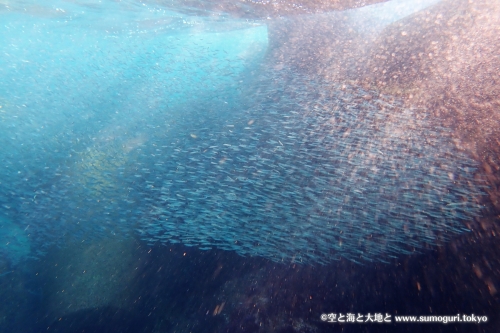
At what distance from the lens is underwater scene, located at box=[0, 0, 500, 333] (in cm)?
450

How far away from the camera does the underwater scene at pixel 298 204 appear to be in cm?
450

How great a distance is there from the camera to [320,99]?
27.7 feet

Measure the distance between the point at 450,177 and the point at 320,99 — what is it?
4230 millimetres

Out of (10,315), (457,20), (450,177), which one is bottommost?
(10,315)

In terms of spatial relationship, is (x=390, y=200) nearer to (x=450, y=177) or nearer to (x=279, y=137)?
(x=450, y=177)

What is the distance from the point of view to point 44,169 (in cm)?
959

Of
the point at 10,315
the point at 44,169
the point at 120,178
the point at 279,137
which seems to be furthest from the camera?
the point at 44,169

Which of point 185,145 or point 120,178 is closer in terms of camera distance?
point 120,178

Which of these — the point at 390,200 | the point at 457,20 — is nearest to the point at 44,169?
the point at 390,200

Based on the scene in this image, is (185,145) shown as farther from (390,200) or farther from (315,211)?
(390,200)

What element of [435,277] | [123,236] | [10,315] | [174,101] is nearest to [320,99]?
[435,277]

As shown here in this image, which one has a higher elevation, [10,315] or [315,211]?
[315,211]

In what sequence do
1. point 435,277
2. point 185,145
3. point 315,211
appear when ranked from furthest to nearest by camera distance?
point 185,145 < point 315,211 < point 435,277

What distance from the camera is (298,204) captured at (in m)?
5.60
